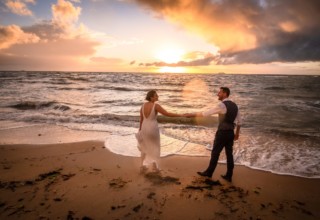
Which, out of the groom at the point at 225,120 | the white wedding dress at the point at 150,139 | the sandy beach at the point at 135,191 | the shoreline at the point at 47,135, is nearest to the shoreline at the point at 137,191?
the sandy beach at the point at 135,191

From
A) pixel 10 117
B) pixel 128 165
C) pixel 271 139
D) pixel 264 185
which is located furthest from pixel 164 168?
pixel 10 117

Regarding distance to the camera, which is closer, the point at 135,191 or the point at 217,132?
the point at 135,191

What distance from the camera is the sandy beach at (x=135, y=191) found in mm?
3943

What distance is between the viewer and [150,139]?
211 inches

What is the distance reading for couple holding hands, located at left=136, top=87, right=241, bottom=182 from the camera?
16.5 ft

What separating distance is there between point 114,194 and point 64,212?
0.95 m

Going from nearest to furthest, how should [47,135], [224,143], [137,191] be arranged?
[137,191] < [224,143] < [47,135]

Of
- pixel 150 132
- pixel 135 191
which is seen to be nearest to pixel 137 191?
pixel 135 191

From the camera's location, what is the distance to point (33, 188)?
4.59 meters

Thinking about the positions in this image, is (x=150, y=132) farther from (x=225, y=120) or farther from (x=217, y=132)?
(x=225, y=120)

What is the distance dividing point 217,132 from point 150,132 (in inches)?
58.3

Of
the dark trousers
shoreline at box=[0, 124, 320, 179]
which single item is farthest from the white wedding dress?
shoreline at box=[0, 124, 320, 179]

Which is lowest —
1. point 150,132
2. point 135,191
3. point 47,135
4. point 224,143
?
point 47,135

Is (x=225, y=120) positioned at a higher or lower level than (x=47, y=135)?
higher
